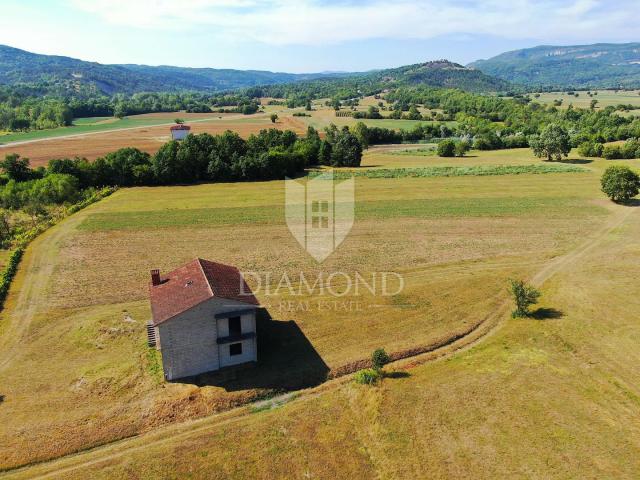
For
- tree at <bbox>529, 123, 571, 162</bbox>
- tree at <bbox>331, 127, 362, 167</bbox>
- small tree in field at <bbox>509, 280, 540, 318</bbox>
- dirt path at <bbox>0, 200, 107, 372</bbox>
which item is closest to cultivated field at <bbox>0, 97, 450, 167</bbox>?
tree at <bbox>331, 127, 362, 167</bbox>

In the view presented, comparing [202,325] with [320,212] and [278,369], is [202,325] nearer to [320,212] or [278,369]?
[278,369]

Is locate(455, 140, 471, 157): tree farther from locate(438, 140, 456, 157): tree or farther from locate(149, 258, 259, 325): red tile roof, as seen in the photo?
locate(149, 258, 259, 325): red tile roof

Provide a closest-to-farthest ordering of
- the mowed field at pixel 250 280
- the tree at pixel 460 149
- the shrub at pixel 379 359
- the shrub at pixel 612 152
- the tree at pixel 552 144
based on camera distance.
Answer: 1. the mowed field at pixel 250 280
2. the shrub at pixel 379 359
3. the tree at pixel 552 144
4. the shrub at pixel 612 152
5. the tree at pixel 460 149

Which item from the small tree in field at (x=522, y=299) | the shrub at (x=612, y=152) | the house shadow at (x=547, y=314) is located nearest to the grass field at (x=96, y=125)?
the small tree in field at (x=522, y=299)

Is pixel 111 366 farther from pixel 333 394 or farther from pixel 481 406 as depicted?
pixel 481 406

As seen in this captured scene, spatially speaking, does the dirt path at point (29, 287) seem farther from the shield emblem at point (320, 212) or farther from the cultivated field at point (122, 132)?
the cultivated field at point (122, 132)

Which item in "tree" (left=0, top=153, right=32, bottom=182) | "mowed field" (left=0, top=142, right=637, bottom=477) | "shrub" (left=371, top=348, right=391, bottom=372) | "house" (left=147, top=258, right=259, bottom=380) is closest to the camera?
"mowed field" (left=0, top=142, right=637, bottom=477)
